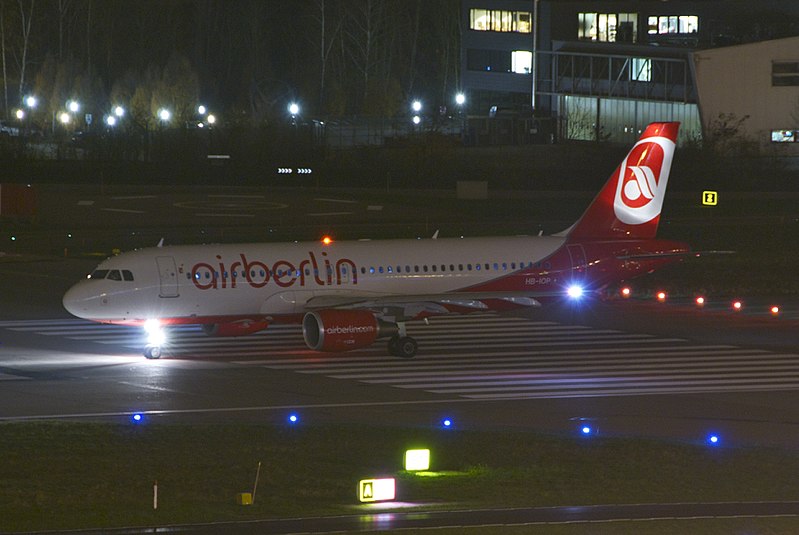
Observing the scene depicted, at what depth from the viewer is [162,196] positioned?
102875 mm

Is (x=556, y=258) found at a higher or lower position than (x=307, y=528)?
higher

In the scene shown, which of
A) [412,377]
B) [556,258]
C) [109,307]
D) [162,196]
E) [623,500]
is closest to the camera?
[623,500]

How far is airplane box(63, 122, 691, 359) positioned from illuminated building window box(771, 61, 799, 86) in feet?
230

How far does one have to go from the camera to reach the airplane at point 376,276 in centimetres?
4100

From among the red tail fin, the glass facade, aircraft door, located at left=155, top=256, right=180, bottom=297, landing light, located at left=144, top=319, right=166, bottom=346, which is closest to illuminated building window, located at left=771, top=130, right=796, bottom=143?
the glass facade

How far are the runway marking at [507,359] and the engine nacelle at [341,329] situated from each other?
668 millimetres

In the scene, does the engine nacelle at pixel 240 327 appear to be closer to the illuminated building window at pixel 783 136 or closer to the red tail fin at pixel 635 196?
the red tail fin at pixel 635 196

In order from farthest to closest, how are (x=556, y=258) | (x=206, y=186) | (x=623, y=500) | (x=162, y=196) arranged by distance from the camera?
(x=206, y=186) < (x=162, y=196) < (x=556, y=258) < (x=623, y=500)

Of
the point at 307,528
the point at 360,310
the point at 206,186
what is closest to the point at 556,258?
the point at 360,310

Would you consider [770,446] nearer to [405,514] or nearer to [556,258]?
[405,514]

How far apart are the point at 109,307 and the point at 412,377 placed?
32.5 ft

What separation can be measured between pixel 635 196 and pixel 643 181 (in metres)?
0.71

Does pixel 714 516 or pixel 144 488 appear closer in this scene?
pixel 714 516

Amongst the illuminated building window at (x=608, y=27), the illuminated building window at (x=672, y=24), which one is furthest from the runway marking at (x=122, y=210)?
the illuminated building window at (x=672, y=24)
